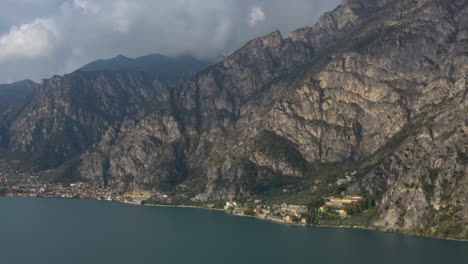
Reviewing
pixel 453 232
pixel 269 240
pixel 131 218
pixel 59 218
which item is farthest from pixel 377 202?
pixel 59 218

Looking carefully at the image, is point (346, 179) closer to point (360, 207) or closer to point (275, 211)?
→ point (275, 211)

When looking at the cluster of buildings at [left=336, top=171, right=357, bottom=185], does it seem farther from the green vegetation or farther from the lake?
the lake

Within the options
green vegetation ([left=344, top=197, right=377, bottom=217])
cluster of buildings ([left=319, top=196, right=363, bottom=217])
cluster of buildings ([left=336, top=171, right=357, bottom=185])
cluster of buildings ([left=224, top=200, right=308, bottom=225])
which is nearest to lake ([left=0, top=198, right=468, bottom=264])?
cluster of buildings ([left=224, top=200, right=308, bottom=225])

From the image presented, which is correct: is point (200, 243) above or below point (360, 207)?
below

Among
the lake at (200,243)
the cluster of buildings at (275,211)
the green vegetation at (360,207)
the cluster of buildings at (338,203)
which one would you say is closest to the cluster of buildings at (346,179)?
the cluster of buildings at (338,203)

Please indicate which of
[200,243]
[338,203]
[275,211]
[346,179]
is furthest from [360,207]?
[200,243]

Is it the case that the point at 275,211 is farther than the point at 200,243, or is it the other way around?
the point at 275,211

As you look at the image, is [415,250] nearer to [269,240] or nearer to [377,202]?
[269,240]

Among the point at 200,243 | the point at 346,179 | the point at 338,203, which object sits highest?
the point at 346,179

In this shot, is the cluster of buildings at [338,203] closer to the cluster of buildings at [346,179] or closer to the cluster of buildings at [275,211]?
the cluster of buildings at [275,211]
